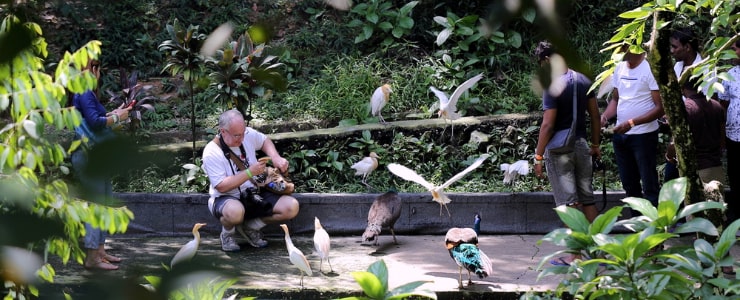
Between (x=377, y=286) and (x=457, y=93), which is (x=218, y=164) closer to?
(x=457, y=93)

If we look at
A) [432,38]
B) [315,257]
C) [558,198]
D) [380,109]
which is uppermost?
[432,38]

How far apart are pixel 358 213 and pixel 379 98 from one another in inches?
49.3

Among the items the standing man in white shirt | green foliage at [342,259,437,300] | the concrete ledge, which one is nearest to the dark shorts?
the concrete ledge

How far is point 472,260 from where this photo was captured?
5.74 meters

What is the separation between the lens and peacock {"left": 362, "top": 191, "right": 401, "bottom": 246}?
6973 millimetres

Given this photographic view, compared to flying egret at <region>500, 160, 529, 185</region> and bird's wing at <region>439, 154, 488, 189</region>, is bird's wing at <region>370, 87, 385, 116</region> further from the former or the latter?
bird's wing at <region>439, 154, 488, 189</region>

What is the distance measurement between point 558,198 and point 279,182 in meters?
2.09

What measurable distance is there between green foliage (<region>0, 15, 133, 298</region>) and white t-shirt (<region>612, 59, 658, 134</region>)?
13.3 ft

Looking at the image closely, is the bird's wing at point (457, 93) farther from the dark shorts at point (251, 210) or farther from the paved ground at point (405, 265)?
the dark shorts at point (251, 210)

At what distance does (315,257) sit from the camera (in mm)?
6918

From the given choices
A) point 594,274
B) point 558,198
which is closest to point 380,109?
point 558,198

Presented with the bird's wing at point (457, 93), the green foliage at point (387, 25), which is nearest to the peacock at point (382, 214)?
the bird's wing at point (457, 93)

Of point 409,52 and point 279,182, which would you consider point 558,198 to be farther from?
point 409,52

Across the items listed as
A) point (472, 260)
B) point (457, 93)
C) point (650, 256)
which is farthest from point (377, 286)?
point (457, 93)
